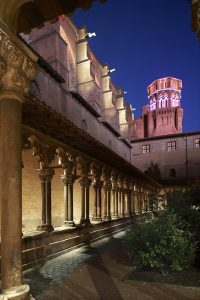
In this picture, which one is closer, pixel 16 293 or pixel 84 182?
pixel 16 293

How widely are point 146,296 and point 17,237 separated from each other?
2206 millimetres

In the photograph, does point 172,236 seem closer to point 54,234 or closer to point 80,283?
point 80,283

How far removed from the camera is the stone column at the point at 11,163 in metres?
4.18

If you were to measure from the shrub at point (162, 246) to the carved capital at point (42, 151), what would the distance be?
123 inches

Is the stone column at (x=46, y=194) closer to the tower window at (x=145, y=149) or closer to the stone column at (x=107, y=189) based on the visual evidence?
the stone column at (x=107, y=189)

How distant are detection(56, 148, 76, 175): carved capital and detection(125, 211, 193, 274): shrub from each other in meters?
3.58

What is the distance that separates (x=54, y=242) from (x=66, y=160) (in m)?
2.50

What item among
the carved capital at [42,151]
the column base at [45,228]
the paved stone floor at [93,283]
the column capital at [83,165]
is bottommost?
the paved stone floor at [93,283]

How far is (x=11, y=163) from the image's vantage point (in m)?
4.33

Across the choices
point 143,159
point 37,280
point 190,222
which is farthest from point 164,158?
point 37,280

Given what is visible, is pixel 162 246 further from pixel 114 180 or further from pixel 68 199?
pixel 114 180

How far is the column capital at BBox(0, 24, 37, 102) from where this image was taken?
429 centimetres

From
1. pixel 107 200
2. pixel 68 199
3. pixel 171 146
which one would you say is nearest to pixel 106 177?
pixel 107 200

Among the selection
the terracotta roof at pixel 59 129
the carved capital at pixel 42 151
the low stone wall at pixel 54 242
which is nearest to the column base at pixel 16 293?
the low stone wall at pixel 54 242
